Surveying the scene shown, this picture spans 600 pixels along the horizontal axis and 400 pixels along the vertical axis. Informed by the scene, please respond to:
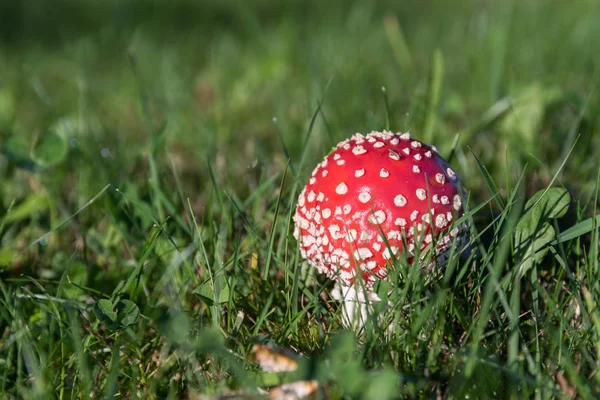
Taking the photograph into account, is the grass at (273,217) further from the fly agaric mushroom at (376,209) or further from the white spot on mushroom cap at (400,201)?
the white spot on mushroom cap at (400,201)

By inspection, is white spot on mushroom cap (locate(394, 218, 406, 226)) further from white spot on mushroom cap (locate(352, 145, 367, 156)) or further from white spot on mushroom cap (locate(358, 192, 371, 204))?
white spot on mushroom cap (locate(352, 145, 367, 156))

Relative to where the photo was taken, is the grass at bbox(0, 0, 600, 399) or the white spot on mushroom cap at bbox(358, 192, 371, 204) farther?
the white spot on mushroom cap at bbox(358, 192, 371, 204)

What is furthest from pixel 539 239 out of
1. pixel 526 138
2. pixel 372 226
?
pixel 526 138

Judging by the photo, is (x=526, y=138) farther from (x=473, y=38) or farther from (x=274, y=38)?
(x=274, y=38)

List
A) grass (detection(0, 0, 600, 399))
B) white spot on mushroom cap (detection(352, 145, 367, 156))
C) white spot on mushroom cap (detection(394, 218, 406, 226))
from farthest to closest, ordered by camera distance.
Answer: white spot on mushroom cap (detection(352, 145, 367, 156)), white spot on mushroom cap (detection(394, 218, 406, 226)), grass (detection(0, 0, 600, 399))

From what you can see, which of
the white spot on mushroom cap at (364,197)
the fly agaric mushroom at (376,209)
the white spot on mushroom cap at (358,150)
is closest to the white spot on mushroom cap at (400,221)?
the fly agaric mushroom at (376,209)

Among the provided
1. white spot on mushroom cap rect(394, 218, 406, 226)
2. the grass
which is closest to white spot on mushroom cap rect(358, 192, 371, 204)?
white spot on mushroom cap rect(394, 218, 406, 226)

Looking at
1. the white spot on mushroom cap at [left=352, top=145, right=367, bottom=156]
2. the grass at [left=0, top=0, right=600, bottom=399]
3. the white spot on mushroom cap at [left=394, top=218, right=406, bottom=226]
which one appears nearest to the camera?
the grass at [left=0, top=0, right=600, bottom=399]
